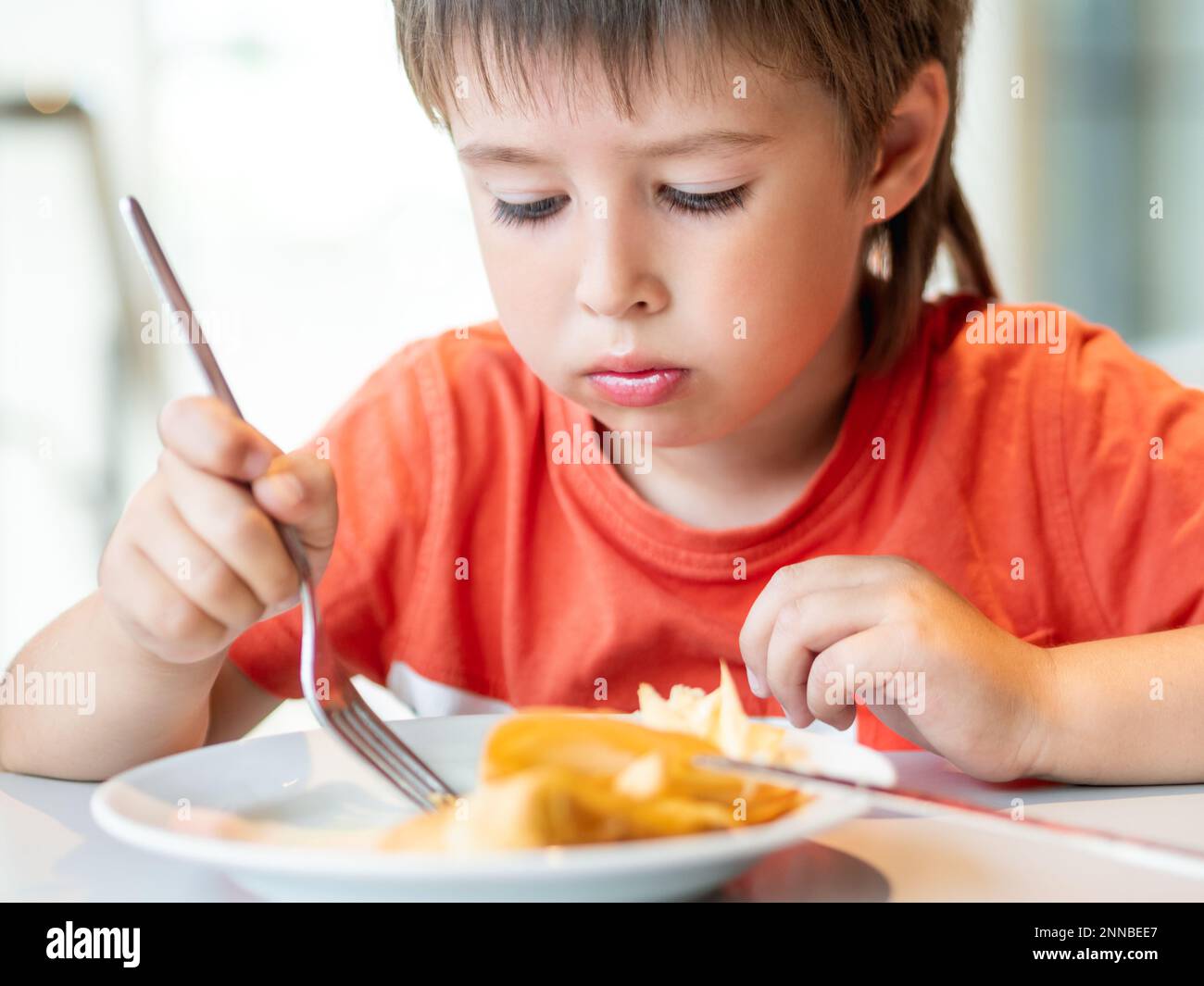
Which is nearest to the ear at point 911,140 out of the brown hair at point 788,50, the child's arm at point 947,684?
the brown hair at point 788,50

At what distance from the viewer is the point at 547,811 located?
496mm

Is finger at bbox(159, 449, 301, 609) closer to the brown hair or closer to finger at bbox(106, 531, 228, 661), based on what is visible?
finger at bbox(106, 531, 228, 661)

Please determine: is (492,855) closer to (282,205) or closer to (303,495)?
(303,495)

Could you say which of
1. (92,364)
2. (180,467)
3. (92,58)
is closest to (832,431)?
(180,467)

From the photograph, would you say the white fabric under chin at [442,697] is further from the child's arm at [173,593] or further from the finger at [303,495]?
the finger at [303,495]

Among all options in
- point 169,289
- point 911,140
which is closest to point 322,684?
point 169,289

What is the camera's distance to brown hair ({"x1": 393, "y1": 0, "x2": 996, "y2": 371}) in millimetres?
815

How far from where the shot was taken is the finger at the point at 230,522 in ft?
2.17

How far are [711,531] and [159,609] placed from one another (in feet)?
1.59

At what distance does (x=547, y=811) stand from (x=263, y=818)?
195 mm

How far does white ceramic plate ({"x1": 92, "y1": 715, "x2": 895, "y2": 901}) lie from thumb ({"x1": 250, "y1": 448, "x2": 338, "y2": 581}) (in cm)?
11

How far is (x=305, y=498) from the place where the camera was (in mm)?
679

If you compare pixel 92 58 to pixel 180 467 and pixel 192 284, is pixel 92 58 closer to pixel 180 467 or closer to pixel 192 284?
pixel 192 284

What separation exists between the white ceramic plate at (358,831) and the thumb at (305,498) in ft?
0.35
